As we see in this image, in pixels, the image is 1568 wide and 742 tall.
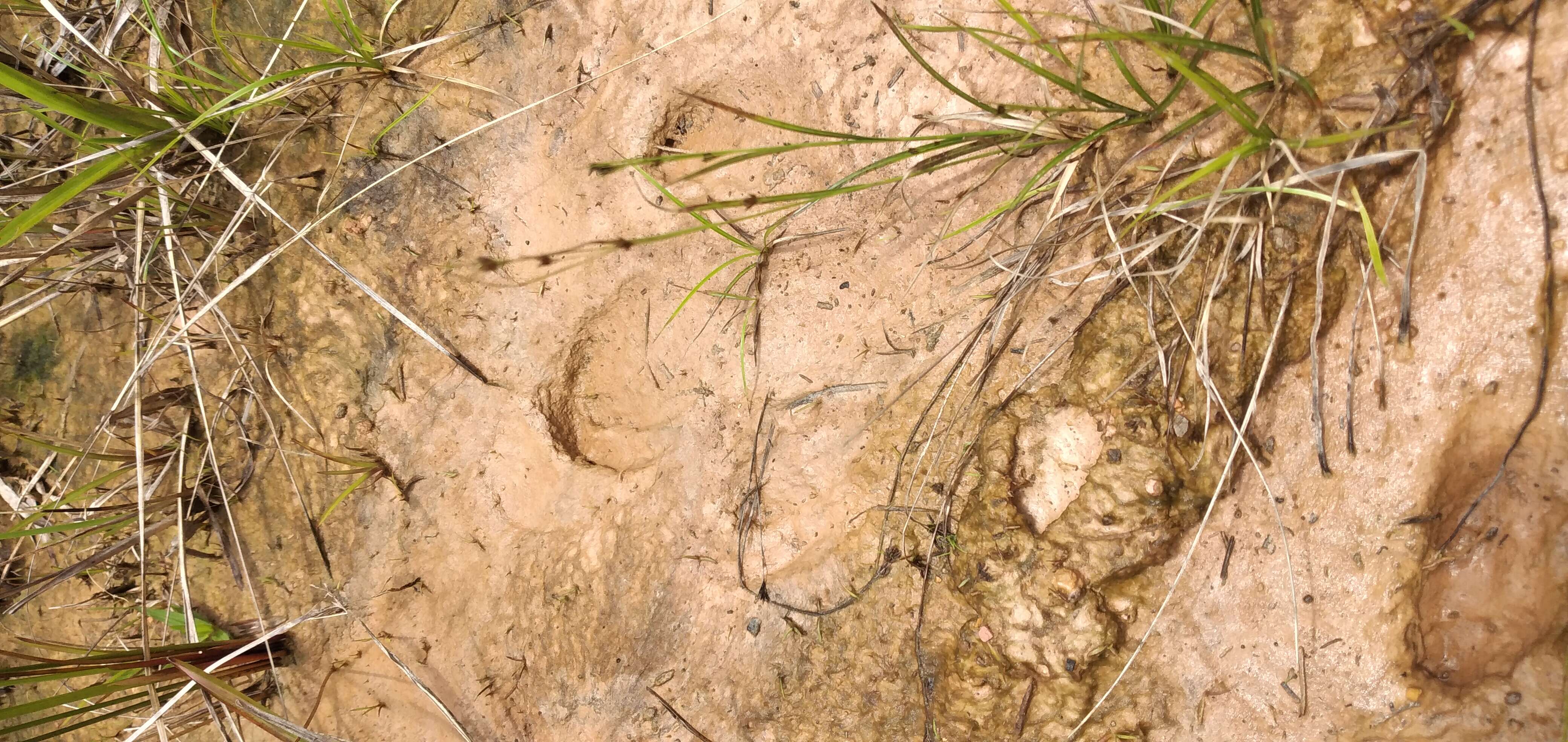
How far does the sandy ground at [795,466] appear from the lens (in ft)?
4.93

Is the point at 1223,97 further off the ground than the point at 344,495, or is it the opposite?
the point at 1223,97

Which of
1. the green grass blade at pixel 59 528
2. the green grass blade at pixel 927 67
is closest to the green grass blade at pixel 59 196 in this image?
the green grass blade at pixel 59 528

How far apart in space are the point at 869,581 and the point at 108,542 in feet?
7.62

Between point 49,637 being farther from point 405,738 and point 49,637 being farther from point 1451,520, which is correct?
point 1451,520

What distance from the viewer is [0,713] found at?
197cm

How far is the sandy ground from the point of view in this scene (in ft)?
4.93

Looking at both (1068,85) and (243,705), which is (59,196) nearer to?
(243,705)

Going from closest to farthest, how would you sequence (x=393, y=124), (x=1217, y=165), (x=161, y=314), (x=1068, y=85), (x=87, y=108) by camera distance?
(x=1217, y=165)
(x=1068, y=85)
(x=87, y=108)
(x=393, y=124)
(x=161, y=314)

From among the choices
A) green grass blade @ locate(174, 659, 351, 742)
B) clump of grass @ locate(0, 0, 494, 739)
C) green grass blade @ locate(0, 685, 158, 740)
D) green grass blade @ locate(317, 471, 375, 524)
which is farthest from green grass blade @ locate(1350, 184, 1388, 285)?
green grass blade @ locate(0, 685, 158, 740)

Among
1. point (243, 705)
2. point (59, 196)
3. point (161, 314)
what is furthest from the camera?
point (161, 314)

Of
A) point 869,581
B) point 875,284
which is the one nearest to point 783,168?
point 875,284

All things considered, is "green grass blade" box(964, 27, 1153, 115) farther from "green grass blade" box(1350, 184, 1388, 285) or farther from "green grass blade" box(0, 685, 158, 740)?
"green grass blade" box(0, 685, 158, 740)

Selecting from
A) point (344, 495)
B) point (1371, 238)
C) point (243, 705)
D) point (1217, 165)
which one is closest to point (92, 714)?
point (243, 705)

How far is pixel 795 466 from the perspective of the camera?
2.07 metres
